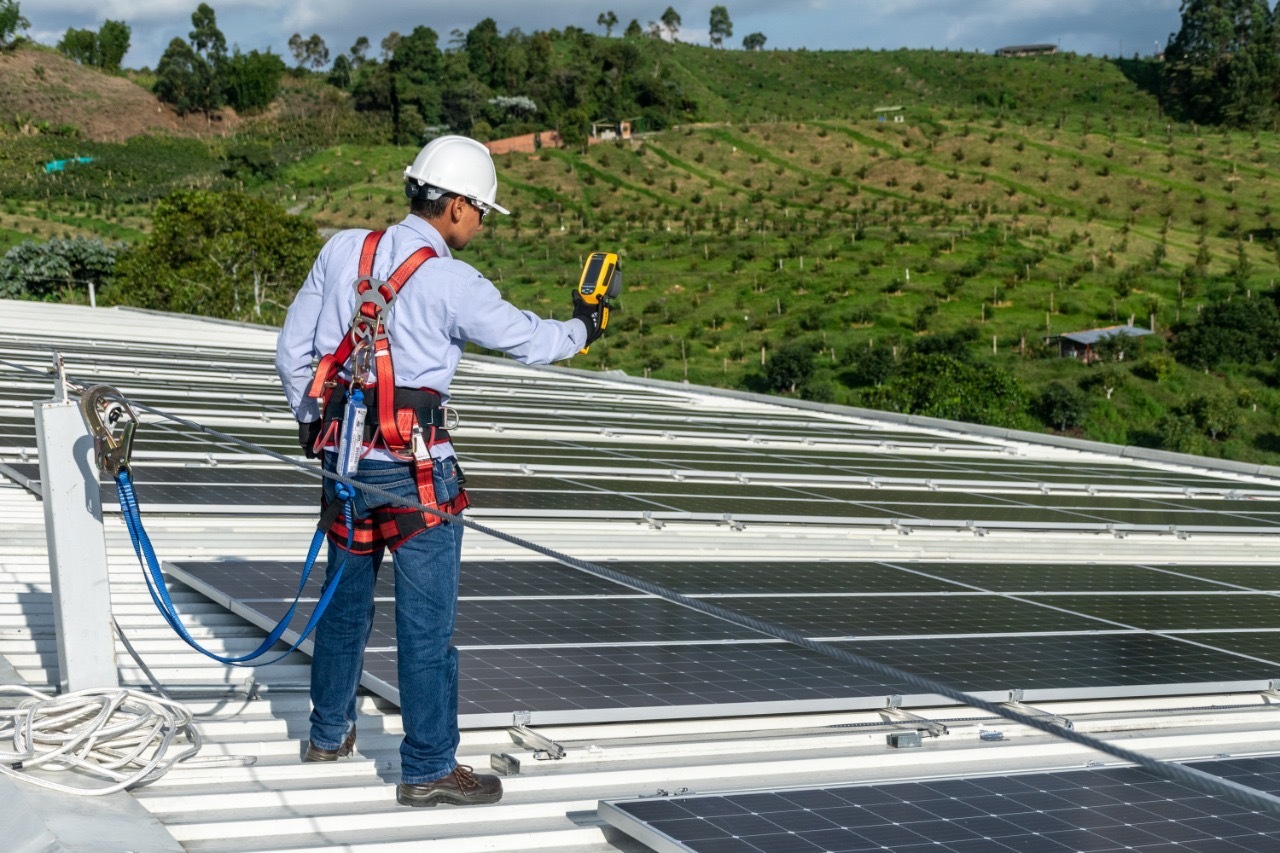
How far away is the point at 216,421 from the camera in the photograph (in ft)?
43.2

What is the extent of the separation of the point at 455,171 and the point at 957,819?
3.07 meters

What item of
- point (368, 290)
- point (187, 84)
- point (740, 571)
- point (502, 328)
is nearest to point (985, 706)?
point (502, 328)

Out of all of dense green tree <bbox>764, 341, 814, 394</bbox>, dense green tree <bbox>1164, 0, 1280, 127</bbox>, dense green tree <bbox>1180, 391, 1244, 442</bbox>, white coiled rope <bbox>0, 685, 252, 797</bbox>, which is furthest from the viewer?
dense green tree <bbox>1164, 0, 1280, 127</bbox>

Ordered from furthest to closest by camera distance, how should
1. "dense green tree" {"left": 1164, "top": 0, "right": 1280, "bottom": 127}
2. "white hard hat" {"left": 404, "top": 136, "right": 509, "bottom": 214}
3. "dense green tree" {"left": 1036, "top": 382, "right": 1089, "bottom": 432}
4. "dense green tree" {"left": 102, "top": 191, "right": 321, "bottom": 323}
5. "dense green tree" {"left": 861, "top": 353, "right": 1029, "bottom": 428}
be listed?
1. "dense green tree" {"left": 1164, "top": 0, "right": 1280, "bottom": 127}
2. "dense green tree" {"left": 102, "top": 191, "right": 321, "bottom": 323}
3. "dense green tree" {"left": 1036, "top": 382, "right": 1089, "bottom": 432}
4. "dense green tree" {"left": 861, "top": 353, "right": 1029, "bottom": 428}
5. "white hard hat" {"left": 404, "top": 136, "right": 509, "bottom": 214}

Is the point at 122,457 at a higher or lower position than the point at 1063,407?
higher

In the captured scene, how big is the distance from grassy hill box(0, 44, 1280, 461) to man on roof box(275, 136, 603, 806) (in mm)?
50428

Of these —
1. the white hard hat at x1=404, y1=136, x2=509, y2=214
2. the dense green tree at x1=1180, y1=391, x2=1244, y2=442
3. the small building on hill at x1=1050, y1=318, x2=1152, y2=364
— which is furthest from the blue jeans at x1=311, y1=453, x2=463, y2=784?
the small building on hill at x1=1050, y1=318, x2=1152, y2=364

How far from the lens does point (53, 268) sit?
6494 centimetres

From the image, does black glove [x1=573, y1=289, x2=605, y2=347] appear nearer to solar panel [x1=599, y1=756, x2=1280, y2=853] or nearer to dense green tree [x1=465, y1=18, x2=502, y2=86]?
solar panel [x1=599, y1=756, x2=1280, y2=853]

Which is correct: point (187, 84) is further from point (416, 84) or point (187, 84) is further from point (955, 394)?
point (955, 394)

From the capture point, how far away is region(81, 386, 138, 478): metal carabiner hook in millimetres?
5117

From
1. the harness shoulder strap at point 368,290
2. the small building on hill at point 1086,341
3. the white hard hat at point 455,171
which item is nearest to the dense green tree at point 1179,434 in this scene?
the small building on hill at point 1086,341

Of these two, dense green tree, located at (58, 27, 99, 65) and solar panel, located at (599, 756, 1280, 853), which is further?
dense green tree, located at (58, 27, 99, 65)

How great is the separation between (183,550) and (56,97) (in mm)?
138112
